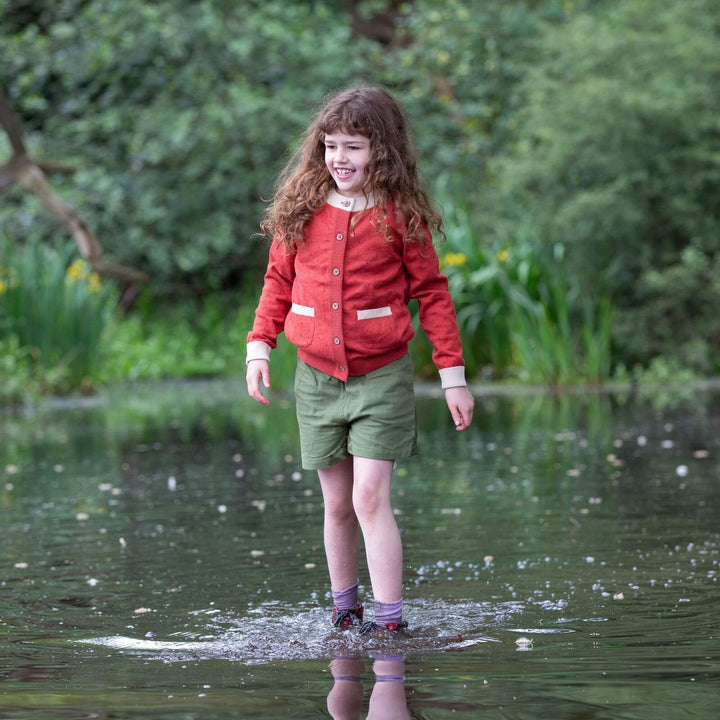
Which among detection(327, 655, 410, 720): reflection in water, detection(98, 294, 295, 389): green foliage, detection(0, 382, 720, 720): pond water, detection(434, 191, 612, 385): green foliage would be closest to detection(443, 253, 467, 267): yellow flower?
detection(434, 191, 612, 385): green foliage

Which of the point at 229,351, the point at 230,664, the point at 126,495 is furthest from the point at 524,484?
the point at 229,351

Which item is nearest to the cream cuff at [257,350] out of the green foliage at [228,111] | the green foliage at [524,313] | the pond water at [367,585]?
the pond water at [367,585]

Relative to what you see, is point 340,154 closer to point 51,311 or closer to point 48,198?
point 51,311

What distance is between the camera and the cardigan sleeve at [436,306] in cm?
362

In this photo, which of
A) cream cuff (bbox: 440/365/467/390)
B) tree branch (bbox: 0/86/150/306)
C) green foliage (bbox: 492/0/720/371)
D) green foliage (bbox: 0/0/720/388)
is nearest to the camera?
cream cuff (bbox: 440/365/467/390)

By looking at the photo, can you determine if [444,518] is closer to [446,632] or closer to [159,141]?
[446,632]

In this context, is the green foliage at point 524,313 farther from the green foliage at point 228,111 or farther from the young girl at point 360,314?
the young girl at point 360,314

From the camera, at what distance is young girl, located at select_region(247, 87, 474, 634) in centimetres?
354

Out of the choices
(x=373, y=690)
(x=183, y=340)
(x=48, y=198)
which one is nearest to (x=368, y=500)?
(x=373, y=690)

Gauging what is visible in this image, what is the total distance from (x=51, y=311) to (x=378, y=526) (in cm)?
1009

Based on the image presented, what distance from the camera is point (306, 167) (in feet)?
12.2

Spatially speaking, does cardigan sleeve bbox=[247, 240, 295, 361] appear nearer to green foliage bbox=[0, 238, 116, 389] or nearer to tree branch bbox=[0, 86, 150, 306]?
green foliage bbox=[0, 238, 116, 389]

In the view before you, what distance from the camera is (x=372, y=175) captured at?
3.60 meters

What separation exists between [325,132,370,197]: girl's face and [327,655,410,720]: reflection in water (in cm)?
129
